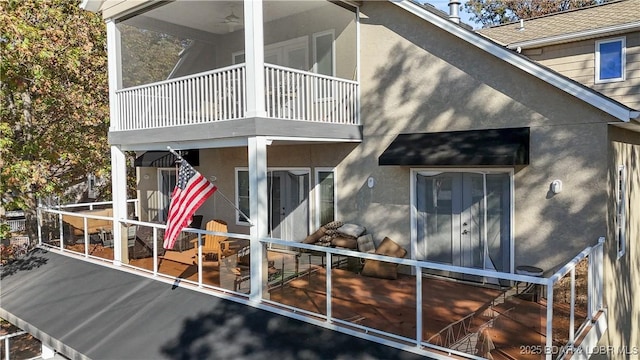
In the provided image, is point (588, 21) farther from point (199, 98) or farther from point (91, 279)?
point (91, 279)

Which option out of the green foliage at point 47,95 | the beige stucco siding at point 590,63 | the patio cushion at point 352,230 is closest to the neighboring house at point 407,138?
the patio cushion at point 352,230

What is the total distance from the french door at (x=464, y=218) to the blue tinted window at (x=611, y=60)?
576 centimetres

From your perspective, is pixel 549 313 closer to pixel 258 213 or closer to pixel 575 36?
pixel 258 213

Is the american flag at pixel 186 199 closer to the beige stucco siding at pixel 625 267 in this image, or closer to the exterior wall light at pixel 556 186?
the exterior wall light at pixel 556 186

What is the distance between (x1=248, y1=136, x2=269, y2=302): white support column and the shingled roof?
345 inches

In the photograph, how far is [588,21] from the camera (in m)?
11.9

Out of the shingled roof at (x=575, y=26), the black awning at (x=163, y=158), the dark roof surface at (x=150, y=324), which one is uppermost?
the shingled roof at (x=575, y=26)

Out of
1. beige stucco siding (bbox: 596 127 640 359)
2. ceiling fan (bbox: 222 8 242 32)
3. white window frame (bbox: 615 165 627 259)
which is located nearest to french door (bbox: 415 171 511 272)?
beige stucco siding (bbox: 596 127 640 359)

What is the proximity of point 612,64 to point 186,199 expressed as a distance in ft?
36.7

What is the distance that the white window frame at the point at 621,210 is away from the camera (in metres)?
7.81

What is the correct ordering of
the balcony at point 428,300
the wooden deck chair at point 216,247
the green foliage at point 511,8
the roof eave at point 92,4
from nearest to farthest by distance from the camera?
1. the balcony at point 428,300
2. the wooden deck chair at point 216,247
3. the roof eave at point 92,4
4. the green foliage at point 511,8

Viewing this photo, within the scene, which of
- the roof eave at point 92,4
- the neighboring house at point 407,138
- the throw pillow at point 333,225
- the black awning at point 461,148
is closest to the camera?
the neighboring house at point 407,138

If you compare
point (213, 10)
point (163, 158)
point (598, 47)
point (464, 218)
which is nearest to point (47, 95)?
point (163, 158)

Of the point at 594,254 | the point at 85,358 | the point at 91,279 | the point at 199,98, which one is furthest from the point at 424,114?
the point at 91,279
